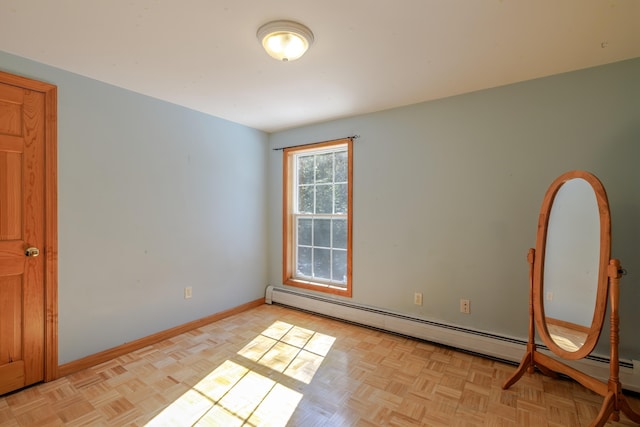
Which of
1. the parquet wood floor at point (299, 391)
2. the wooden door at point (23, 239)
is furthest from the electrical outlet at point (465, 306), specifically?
the wooden door at point (23, 239)

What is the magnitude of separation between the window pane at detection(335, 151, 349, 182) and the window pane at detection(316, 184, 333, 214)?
17cm

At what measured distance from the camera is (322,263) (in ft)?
12.3

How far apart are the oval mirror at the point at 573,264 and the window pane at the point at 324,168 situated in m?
2.19

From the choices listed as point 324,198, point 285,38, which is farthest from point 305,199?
point 285,38

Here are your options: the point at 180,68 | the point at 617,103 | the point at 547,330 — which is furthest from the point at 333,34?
the point at 547,330

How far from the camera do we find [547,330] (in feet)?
6.77

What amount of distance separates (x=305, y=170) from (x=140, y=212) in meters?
1.95

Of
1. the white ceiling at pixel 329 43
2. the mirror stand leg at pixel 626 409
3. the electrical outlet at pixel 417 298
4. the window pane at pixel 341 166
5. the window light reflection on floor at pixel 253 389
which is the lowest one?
the window light reflection on floor at pixel 253 389

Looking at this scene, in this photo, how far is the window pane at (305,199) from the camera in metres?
3.87

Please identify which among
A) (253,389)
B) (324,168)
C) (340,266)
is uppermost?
(324,168)

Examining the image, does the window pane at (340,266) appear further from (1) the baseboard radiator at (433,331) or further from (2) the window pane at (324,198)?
(2) the window pane at (324,198)

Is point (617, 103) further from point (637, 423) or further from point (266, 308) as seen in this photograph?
point (266, 308)

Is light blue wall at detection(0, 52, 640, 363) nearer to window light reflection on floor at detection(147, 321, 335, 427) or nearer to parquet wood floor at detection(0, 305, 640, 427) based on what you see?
parquet wood floor at detection(0, 305, 640, 427)

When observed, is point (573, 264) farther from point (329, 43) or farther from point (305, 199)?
point (305, 199)
